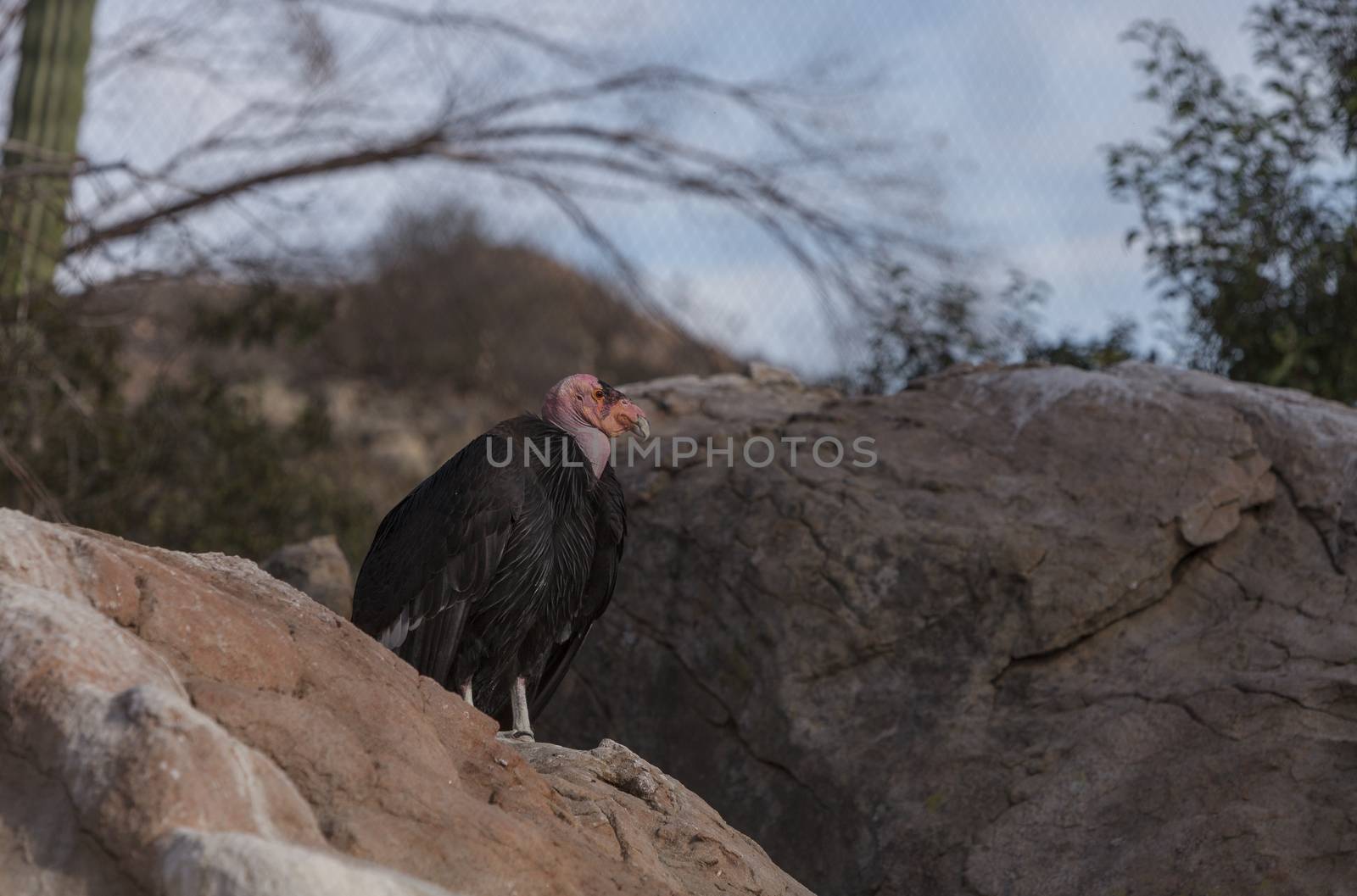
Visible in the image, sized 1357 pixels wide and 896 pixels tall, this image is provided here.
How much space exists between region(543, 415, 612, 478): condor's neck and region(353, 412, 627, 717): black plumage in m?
0.04

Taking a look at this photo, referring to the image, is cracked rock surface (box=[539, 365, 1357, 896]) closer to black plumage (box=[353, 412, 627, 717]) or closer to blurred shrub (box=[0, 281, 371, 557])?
black plumage (box=[353, 412, 627, 717])

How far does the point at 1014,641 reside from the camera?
4871 mm

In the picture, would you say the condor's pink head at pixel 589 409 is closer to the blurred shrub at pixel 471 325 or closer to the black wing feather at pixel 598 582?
the black wing feather at pixel 598 582

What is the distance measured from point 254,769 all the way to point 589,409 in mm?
2447

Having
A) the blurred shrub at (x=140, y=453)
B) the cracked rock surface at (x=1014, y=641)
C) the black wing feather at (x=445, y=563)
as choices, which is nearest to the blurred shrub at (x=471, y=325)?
the blurred shrub at (x=140, y=453)

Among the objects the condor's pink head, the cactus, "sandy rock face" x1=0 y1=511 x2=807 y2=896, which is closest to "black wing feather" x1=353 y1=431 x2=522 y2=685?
the condor's pink head

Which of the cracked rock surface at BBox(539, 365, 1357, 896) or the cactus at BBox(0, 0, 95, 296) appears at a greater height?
the cactus at BBox(0, 0, 95, 296)

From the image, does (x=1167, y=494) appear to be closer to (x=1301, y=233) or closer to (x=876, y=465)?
(x=876, y=465)

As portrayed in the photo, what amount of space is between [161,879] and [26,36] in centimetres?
746

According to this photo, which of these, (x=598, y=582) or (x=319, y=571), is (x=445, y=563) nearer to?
(x=598, y=582)

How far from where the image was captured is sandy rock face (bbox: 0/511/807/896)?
2.36m

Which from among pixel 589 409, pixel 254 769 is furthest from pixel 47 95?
pixel 254 769

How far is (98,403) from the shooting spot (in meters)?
8.91

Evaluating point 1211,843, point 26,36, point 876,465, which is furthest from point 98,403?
point 1211,843
